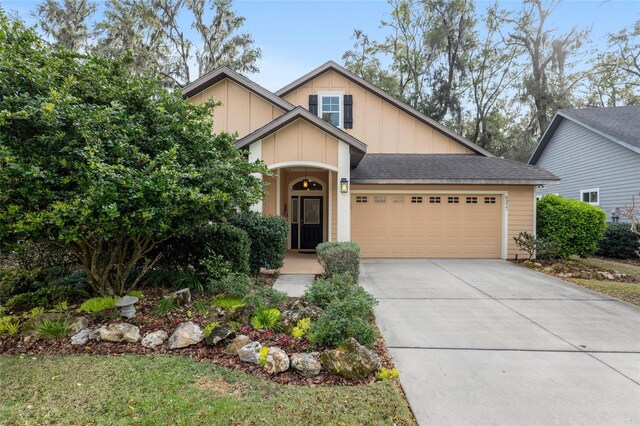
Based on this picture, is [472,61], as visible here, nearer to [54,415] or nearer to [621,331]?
[621,331]

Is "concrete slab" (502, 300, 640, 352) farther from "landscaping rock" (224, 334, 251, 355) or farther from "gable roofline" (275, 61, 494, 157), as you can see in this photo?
"gable roofline" (275, 61, 494, 157)

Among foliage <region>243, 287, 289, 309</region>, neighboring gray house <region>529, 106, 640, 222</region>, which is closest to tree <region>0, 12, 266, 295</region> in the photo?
foliage <region>243, 287, 289, 309</region>

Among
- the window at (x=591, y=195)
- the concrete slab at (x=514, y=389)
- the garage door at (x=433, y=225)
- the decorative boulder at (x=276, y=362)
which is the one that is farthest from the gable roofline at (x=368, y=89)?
the decorative boulder at (x=276, y=362)

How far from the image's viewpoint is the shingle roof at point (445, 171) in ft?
31.1

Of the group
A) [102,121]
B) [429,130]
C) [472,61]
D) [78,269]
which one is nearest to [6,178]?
[102,121]

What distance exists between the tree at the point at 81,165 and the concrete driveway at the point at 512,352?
10.4ft

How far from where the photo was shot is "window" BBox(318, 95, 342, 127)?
12.1 metres

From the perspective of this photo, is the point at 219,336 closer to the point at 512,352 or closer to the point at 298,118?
the point at 512,352

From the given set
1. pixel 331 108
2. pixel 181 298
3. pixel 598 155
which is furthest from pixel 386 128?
pixel 181 298

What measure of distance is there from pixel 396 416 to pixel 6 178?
4376 mm

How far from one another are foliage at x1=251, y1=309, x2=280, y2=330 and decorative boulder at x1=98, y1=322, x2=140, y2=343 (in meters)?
1.36

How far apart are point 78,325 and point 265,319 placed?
7.40 ft

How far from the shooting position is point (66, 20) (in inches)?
731

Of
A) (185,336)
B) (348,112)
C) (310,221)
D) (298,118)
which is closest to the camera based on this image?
(185,336)
